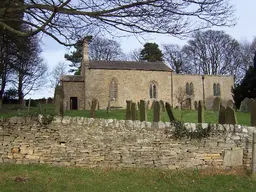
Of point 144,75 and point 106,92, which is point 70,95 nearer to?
point 106,92

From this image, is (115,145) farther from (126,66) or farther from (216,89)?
(216,89)

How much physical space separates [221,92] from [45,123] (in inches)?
1592

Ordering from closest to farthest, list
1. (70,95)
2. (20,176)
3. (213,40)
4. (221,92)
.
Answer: (20,176), (70,95), (221,92), (213,40)

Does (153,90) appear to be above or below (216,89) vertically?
below

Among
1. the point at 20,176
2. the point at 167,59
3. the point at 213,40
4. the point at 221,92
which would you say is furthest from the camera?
the point at 167,59

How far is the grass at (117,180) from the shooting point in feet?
23.3

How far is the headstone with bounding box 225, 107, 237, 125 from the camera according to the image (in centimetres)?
987

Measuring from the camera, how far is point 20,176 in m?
7.55

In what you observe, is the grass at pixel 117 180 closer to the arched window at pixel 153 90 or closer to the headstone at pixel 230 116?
the headstone at pixel 230 116

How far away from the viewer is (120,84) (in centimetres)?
3916

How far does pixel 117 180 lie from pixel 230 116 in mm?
4330

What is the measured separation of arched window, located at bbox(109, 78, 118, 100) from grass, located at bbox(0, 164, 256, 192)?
30.0 metres

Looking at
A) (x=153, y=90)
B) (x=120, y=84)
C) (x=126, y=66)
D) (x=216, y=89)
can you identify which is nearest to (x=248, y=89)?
(x=153, y=90)

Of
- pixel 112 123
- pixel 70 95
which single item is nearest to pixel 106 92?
pixel 70 95
